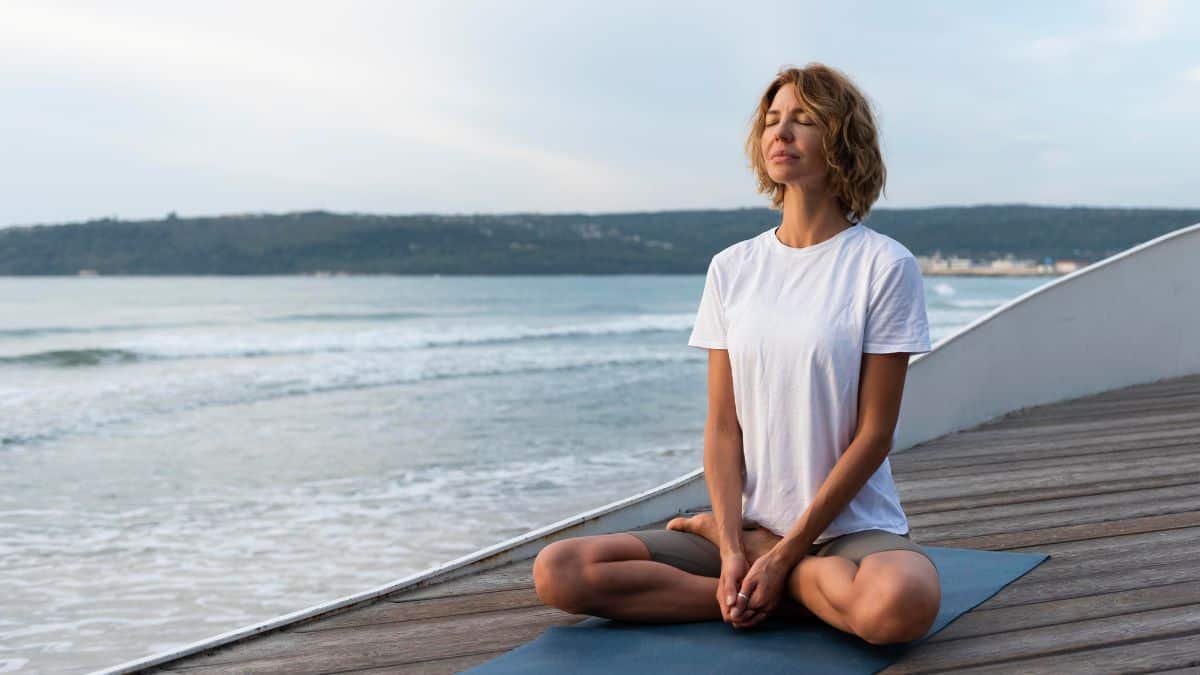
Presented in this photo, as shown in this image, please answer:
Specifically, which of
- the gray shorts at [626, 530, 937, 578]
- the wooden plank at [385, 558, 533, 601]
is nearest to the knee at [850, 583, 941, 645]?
the gray shorts at [626, 530, 937, 578]

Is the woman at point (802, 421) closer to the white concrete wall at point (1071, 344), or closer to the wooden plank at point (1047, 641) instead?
the wooden plank at point (1047, 641)

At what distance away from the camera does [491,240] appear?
172 feet

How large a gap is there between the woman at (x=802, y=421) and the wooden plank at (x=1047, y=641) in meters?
0.07

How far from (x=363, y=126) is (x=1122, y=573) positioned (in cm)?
3043

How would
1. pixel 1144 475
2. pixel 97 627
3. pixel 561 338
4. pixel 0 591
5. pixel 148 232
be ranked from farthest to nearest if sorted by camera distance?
pixel 148 232, pixel 561 338, pixel 0 591, pixel 97 627, pixel 1144 475

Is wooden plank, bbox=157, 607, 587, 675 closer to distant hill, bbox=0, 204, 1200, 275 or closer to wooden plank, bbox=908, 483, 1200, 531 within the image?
wooden plank, bbox=908, 483, 1200, 531

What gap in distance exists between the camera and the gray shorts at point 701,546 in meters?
2.17

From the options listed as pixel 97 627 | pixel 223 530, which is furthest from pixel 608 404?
pixel 97 627

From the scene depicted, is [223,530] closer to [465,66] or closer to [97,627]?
[97,627]

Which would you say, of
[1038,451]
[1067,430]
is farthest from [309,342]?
[1038,451]

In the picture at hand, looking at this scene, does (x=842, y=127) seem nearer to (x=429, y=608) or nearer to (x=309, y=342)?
(x=429, y=608)

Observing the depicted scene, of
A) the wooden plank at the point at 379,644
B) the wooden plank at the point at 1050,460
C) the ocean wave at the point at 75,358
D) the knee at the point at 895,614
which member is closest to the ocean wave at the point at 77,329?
the ocean wave at the point at 75,358

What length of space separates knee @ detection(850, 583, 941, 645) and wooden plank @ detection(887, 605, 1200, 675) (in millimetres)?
59

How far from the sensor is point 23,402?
14352mm
